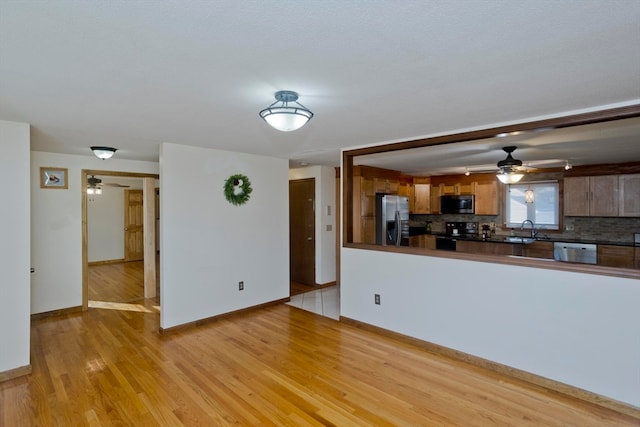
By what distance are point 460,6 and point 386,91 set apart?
953 mm

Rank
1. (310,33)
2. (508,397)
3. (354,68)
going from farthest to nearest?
(508,397), (354,68), (310,33)

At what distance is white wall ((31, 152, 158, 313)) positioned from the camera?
4.48 metres

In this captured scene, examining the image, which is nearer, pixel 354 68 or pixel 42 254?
pixel 354 68

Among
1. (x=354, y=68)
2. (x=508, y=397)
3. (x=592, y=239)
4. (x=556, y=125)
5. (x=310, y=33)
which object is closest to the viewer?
(x=310, y=33)

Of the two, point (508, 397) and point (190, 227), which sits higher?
point (190, 227)

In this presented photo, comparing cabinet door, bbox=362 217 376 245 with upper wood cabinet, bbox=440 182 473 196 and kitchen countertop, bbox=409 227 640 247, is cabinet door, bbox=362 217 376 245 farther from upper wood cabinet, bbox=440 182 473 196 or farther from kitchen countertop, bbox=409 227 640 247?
upper wood cabinet, bbox=440 182 473 196

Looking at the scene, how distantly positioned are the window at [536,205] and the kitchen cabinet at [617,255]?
0.87 meters

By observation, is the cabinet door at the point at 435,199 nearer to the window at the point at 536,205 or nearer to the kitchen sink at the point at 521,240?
the window at the point at 536,205

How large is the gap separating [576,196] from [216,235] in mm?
6043

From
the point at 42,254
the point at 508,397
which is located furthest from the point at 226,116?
the point at 42,254

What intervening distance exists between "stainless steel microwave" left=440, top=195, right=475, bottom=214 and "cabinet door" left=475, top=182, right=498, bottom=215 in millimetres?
115

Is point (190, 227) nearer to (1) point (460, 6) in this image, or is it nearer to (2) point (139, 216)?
(1) point (460, 6)

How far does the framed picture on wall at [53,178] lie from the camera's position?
4.54 m

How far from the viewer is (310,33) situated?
1.45m
